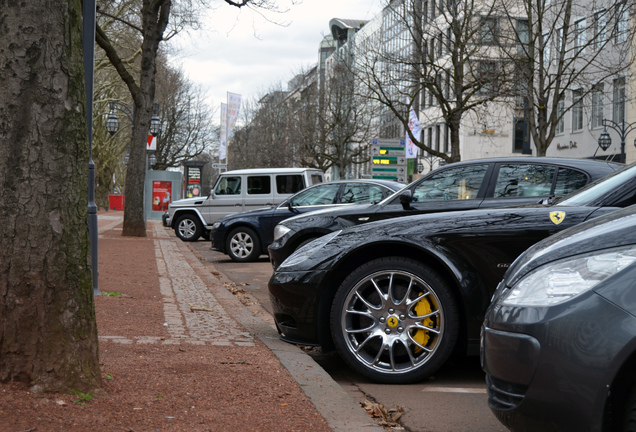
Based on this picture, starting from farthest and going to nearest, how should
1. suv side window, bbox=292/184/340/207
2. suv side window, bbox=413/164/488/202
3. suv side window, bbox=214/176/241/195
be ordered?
suv side window, bbox=214/176/241/195 < suv side window, bbox=292/184/340/207 < suv side window, bbox=413/164/488/202

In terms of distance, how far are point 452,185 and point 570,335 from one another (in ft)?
19.5

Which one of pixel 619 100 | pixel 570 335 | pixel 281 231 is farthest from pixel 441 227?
pixel 619 100

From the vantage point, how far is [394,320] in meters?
5.11

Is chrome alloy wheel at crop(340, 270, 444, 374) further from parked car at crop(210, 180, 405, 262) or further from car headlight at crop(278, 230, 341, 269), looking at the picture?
parked car at crop(210, 180, 405, 262)

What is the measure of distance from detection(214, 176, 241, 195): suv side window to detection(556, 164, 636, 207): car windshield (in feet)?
60.0

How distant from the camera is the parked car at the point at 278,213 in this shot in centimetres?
1562

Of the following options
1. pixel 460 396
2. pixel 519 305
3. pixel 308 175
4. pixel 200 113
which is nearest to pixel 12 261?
pixel 519 305

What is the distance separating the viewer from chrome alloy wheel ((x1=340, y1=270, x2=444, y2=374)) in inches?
200

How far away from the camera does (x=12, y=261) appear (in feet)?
12.6

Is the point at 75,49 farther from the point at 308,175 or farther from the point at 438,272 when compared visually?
the point at 308,175

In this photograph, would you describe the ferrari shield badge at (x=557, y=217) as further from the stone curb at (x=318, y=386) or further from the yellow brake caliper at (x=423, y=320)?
the stone curb at (x=318, y=386)

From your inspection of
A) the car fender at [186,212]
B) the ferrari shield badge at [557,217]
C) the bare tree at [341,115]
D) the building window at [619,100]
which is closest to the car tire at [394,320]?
the ferrari shield badge at [557,217]

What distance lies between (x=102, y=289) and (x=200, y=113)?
5532cm

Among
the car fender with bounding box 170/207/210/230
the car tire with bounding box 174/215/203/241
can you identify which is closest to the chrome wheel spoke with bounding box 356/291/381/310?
the car fender with bounding box 170/207/210/230
